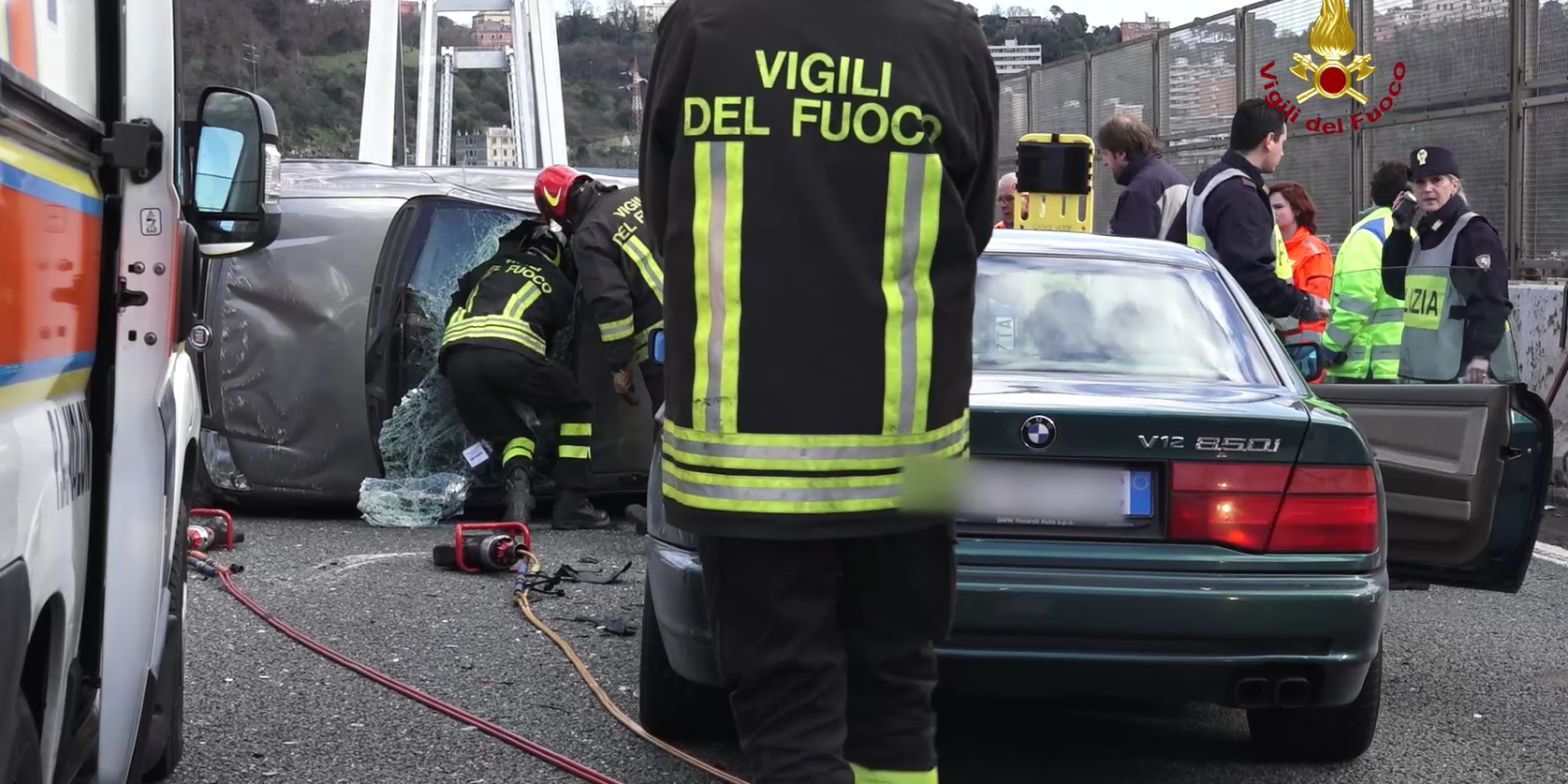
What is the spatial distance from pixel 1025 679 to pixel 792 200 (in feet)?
4.98

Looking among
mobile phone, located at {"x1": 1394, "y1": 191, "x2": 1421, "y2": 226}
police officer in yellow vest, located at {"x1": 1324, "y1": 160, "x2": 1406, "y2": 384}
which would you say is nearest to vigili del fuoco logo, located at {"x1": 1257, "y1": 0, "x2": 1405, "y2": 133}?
police officer in yellow vest, located at {"x1": 1324, "y1": 160, "x2": 1406, "y2": 384}

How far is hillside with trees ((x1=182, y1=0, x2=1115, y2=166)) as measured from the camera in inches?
689

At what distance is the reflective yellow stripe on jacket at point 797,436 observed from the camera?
2.75 m

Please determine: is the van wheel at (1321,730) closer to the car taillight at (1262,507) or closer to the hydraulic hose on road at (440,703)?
the car taillight at (1262,507)

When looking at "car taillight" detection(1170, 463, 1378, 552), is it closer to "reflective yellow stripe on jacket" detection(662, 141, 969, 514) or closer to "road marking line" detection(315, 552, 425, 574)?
"reflective yellow stripe on jacket" detection(662, 141, 969, 514)

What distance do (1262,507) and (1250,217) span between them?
351 cm

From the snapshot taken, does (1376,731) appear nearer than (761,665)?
No

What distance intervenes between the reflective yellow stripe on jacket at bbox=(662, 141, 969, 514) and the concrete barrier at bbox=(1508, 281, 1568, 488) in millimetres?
7810

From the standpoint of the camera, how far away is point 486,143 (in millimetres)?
47969

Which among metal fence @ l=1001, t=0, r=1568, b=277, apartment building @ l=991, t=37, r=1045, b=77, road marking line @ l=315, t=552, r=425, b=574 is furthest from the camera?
apartment building @ l=991, t=37, r=1045, b=77

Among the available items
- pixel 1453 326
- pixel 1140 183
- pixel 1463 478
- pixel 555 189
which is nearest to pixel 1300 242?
pixel 1140 183

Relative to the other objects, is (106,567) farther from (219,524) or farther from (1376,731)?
(219,524)

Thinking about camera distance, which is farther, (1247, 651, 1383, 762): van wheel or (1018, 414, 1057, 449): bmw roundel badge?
(1247, 651, 1383, 762): van wheel

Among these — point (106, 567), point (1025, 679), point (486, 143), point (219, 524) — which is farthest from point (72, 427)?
point (486, 143)
